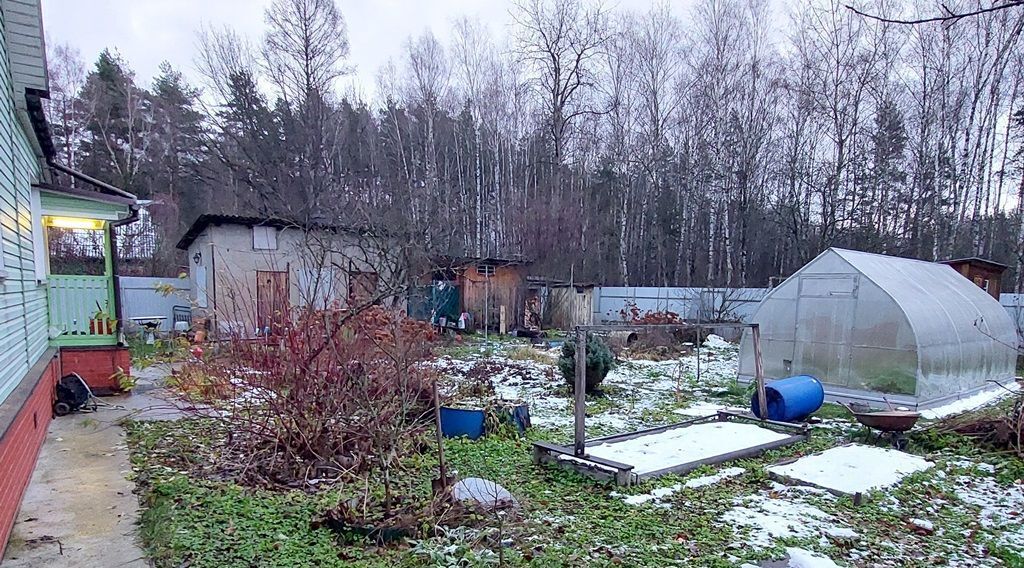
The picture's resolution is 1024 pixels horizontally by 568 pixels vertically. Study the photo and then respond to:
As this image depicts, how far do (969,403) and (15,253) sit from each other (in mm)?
12723

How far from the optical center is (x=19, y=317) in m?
4.91

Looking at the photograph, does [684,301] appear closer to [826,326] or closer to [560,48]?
[826,326]

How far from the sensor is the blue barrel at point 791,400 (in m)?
7.36

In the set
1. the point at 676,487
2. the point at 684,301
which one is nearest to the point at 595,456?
Result: the point at 676,487

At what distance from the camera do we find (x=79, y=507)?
4.00 m

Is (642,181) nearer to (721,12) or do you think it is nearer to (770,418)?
(721,12)

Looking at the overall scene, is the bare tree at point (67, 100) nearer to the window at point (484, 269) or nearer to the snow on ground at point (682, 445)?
the window at point (484, 269)

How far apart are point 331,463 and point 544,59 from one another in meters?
21.6

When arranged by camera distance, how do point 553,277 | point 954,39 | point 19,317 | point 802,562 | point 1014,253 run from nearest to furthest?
point 802,562
point 19,317
point 954,39
point 1014,253
point 553,277

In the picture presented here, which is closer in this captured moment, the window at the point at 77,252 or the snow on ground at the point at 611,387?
the snow on ground at the point at 611,387

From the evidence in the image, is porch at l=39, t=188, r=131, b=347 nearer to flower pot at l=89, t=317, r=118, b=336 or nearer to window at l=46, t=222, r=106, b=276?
flower pot at l=89, t=317, r=118, b=336

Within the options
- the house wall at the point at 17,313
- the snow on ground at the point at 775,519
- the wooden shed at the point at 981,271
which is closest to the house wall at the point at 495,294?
the wooden shed at the point at 981,271

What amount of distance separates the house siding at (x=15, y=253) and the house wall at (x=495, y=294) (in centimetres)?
1274

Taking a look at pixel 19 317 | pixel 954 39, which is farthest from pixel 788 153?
pixel 19 317
